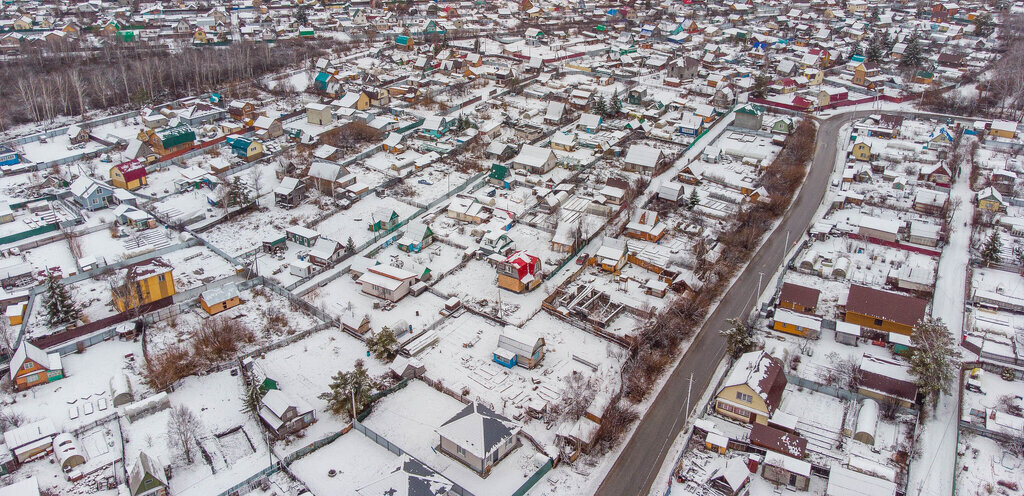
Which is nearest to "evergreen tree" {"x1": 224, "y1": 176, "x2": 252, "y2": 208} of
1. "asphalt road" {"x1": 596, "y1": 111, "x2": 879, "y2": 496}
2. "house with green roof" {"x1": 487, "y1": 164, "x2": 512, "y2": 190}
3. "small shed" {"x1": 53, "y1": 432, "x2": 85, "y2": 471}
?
"house with green roof" {"x1": 487, "y1": 164, "x2": 512, "y2": 190}

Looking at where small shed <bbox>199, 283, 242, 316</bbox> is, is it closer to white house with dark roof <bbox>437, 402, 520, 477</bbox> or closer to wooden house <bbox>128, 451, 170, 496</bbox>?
wooden house <bbox>128, 451, 170, 496</bbox>

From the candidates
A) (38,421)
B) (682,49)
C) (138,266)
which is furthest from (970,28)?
(38,421)

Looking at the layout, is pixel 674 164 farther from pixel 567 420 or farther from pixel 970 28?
pixel 970 28

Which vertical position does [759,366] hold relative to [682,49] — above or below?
below

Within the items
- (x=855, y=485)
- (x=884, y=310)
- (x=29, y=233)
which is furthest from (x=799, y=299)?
(x=29, y=233)

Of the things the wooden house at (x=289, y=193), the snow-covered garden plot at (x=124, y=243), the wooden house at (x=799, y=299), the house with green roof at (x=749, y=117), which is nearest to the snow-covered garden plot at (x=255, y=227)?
the wooden house at (x=289, y=193)

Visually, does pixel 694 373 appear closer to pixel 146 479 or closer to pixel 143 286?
pixel 146 479
